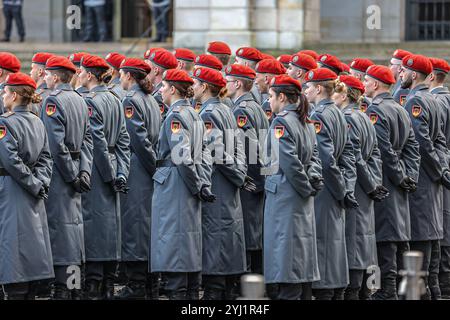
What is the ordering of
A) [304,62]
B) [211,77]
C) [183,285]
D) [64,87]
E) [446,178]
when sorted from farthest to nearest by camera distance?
1. [304,62]
2. [446,178]
3. [211,77]
4. [64,87]
5. [183,285]

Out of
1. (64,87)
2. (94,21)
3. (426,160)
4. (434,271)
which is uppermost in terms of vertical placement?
(94,21)

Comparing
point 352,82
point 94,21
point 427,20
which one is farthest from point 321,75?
point 94,21

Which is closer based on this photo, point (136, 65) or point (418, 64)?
point (136, 65)

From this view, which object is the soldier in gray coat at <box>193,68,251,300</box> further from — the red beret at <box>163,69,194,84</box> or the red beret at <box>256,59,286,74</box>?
the red beret at <box>256,59,286,74</box>

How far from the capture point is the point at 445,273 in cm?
1571

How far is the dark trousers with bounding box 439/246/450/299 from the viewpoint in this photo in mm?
15555

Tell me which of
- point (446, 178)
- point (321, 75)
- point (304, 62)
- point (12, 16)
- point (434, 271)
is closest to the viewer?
point (321, 75)

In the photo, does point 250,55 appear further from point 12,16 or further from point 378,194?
point 12,16

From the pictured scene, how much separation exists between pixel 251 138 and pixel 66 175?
74.3 inches

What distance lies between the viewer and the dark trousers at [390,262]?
1437 centimetres

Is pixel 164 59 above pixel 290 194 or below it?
above

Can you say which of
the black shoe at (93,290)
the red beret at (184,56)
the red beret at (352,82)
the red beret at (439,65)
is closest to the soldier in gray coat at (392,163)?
the red beret at (352,82)

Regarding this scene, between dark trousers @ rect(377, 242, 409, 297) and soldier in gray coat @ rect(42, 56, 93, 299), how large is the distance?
114 inches

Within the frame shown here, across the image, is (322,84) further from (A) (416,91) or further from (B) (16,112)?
(B) (16,112)
